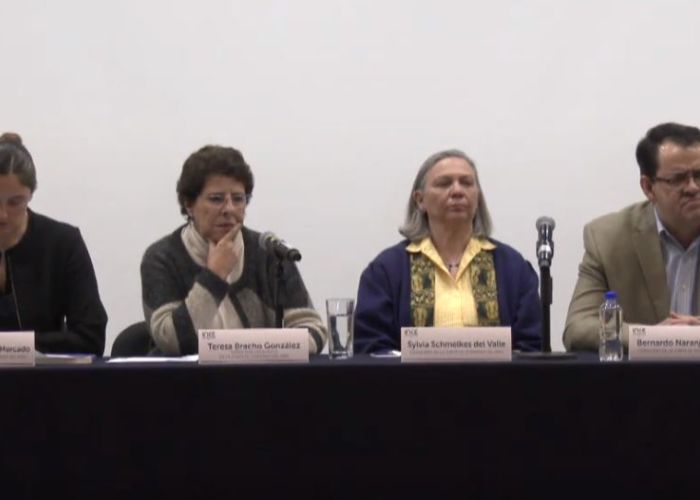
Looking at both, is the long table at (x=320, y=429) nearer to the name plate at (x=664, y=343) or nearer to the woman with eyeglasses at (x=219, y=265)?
the name plate at (x=664, y=343)

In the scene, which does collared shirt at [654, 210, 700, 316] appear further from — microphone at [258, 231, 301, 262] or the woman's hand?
the woman's hand

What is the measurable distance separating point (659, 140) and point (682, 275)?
388mm

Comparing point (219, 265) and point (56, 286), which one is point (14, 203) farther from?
point (219, 265)

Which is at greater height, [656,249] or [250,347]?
[656,249]

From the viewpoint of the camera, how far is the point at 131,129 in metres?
4.23

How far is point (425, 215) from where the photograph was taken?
11.6ft

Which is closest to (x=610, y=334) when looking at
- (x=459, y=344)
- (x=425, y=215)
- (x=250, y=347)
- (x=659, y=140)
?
(x=459, y=344)

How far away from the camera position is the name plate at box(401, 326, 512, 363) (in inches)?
95.7

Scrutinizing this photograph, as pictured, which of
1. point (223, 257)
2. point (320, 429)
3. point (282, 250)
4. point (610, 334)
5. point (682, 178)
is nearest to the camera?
point (320, 429)

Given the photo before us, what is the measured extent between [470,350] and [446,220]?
1.05 metres

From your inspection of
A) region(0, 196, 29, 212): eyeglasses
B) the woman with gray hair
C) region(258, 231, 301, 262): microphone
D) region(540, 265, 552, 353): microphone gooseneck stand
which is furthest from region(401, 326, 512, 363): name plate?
region(0, 196, 29, 212): eyeglasses

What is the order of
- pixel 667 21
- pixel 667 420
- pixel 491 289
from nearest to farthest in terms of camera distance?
pixel 667 420 → pixel 491 289 → pixel 667 21

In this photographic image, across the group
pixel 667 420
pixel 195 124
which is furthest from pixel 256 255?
pixel 667 420

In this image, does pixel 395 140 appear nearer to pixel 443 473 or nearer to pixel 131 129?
pixel 131 129
